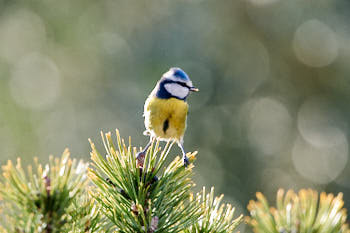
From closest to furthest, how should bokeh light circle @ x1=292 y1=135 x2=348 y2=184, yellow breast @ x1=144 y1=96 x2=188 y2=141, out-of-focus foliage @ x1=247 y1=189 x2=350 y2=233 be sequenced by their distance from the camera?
out-of-focus foliage @ x1=247 y1=189 x2=350 y2=233 < yellow breast @ x1=144 y1=96 x2=188 y2=141 < bokeh light circle @ x1=292 y1=135 x2=348 y2=184

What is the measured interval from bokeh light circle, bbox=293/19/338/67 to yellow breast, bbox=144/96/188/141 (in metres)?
3.39

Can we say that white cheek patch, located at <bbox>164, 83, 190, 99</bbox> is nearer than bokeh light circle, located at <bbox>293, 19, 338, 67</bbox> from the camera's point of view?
Yes

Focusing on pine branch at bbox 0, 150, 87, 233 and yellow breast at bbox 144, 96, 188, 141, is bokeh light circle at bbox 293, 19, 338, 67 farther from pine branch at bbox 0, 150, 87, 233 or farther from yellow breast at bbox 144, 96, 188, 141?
pine branch at bbox 0, 150, 87, 233

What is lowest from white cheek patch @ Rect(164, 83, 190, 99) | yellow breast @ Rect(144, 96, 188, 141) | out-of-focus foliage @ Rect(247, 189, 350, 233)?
out-of-focus foliage @ Rect(247, 189, 350, 233)

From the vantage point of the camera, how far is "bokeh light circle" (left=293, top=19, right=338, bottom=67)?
4.61 meters

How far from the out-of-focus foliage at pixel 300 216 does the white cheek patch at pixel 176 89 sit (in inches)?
38.7

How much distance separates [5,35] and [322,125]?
11.2 ft

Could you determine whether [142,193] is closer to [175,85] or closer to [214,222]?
[214,222]

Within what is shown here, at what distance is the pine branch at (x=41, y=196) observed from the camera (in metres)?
0.67

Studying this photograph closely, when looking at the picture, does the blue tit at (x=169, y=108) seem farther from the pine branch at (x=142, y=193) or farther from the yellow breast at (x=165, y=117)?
the pine branch at (x=142, y=193)

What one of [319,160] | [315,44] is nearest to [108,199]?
[319,160]

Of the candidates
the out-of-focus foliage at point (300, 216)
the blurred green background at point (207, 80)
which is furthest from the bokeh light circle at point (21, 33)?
the out-of-focus foliage at point (300, 216)

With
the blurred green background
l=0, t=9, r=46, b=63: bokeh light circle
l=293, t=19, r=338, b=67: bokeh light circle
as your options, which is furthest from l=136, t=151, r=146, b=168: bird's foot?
l=0, t=9, r=46, b=63: bokeh light circle

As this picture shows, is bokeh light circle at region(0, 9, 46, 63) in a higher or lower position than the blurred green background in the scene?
higher
